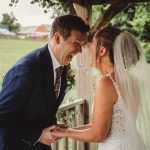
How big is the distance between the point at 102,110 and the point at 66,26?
0.52 metres

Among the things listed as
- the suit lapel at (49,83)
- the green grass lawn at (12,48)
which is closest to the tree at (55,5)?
the green grass lawn at (12,48)

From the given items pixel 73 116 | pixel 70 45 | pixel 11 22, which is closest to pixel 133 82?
pixel 70 45

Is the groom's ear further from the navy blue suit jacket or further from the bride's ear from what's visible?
the navy blue suit jacket

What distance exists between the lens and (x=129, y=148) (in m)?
2.38

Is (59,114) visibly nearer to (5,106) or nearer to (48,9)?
(48,9)

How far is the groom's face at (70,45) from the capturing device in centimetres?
223

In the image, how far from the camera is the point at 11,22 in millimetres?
5133

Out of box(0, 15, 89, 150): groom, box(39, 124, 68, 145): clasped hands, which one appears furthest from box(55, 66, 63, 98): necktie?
box(39, 124, 68, 145): clasped hands

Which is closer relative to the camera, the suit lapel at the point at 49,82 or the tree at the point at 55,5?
the suit lapel at the point at 49,82

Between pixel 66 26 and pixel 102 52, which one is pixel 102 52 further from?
pixel 66 26

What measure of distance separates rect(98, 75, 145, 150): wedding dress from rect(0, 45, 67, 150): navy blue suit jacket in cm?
36

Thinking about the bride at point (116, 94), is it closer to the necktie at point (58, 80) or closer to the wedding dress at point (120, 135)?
the wedding dress at point (120, 135)

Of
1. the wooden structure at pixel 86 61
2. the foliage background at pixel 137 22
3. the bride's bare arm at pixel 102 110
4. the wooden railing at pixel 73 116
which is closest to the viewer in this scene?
the bride's bare arm at pixel 102 110

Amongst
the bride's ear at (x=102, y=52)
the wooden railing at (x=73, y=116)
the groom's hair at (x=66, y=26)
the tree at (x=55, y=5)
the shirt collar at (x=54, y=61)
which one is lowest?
the wooden railing at (x=73, y=116)
